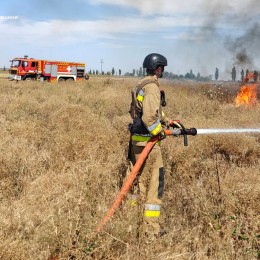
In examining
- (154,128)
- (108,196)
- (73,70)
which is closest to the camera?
(154,128)

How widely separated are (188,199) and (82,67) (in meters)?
32.0

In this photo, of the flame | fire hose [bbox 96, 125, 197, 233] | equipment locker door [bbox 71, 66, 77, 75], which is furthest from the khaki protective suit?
equipment locker door [bbox 71, 66, 77, 75]

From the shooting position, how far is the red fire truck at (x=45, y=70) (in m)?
30.4

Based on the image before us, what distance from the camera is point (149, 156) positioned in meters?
3.74

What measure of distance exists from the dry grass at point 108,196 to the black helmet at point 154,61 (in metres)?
1.59

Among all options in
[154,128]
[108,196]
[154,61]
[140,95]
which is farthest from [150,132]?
[108,196]

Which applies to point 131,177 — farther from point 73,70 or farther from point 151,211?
point 73,70

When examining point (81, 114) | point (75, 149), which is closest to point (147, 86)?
point (75, 149)

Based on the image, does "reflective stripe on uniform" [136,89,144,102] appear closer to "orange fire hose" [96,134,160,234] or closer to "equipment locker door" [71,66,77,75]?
→ "orange fire hose" [96,134,160,234]

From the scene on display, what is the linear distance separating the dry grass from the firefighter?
0.72 ft

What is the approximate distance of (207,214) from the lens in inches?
137

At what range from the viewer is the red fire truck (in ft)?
99.7

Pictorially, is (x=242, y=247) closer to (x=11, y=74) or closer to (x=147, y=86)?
(x=147, y=86)

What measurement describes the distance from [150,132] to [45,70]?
29.8m
